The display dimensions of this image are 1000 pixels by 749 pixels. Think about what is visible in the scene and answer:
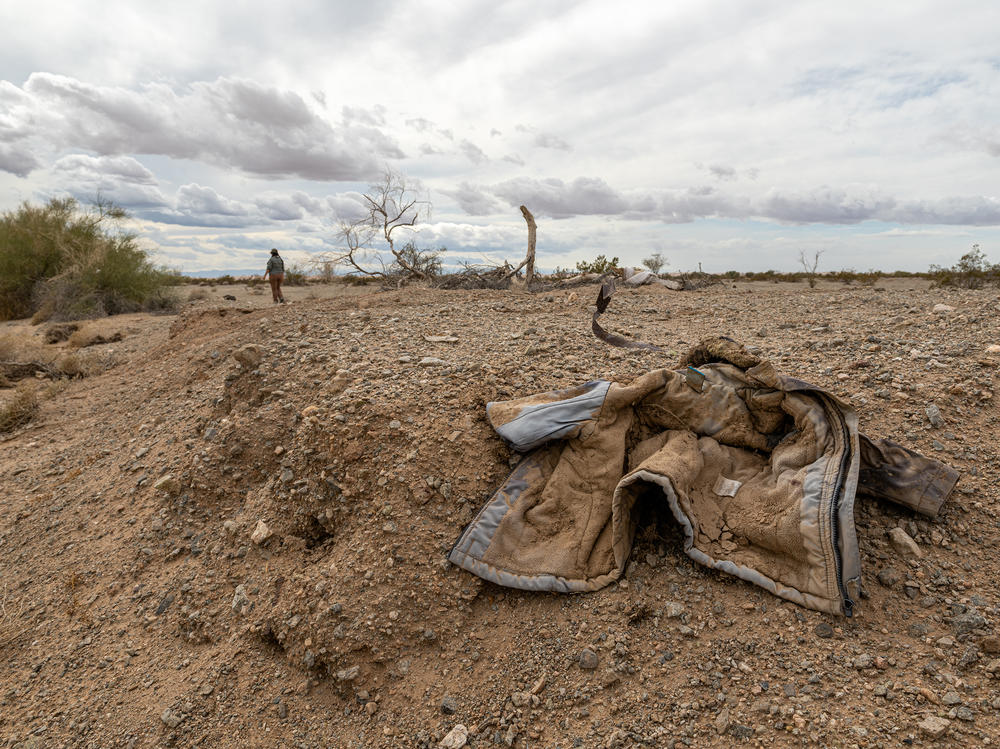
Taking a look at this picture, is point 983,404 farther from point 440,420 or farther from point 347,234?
point 347,234

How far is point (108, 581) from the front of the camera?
2754 millimetres

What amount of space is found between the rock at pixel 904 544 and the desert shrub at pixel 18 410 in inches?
260

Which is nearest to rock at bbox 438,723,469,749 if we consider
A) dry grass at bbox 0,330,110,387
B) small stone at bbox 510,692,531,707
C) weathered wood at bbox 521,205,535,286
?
small stone at bbox 510,692,531,707

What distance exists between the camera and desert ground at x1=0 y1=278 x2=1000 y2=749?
1663 mm

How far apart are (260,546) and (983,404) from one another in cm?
346

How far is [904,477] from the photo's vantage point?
2086 millimetres

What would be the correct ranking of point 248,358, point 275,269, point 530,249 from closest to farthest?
point 248,358
point 530,249
point 275,269

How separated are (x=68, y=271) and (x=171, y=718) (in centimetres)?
1207

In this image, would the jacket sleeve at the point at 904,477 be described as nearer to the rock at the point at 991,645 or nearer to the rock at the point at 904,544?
the rock at the point at 904,544

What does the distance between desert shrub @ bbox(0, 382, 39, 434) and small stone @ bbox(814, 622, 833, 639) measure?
635 centimetres

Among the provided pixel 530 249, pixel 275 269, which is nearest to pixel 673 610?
pixel 530 249

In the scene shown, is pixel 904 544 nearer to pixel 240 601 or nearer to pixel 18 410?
pixel 240 601

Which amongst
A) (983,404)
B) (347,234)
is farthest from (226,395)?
(347,234)

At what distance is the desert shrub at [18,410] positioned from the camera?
4.98 meters
